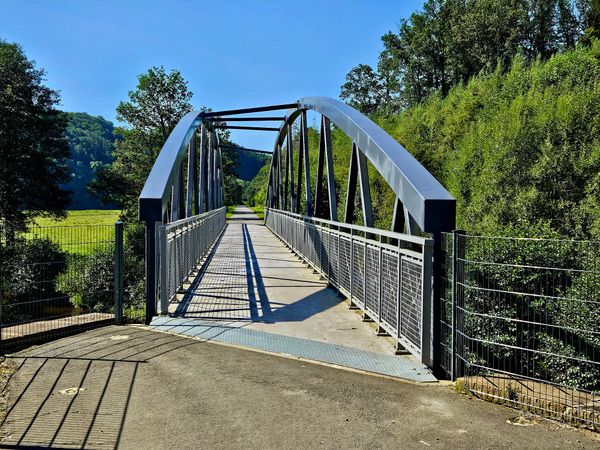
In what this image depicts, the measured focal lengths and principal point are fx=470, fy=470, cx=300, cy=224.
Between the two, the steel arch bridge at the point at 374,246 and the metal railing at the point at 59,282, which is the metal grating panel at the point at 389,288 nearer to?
the steel arch bridge at the point at 374,246

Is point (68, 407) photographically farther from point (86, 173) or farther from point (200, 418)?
point (86, 173)

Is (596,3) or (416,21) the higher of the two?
(416,21)

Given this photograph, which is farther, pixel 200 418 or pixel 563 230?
pixel 563 230

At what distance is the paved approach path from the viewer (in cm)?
302

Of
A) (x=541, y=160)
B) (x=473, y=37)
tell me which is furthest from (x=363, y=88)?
(x=541, y=160)

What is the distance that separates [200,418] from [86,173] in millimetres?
85340

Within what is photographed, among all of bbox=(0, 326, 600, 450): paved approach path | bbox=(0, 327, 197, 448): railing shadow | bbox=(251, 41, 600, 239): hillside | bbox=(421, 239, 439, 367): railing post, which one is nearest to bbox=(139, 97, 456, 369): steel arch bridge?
bbox=(421, 239, 439, 367): railing post

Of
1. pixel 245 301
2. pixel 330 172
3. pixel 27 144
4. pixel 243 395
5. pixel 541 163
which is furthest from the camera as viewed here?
pixel 27 144

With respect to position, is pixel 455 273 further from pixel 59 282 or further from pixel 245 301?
pixel 59 282

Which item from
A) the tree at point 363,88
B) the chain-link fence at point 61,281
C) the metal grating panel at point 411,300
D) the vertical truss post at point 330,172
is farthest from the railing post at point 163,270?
the tree at point 363,88

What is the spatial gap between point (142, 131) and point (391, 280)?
3782 centimetres

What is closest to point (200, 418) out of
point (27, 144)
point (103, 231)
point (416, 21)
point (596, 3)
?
point (103, 231)

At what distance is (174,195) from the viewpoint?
965 cm

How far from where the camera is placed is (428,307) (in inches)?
170
